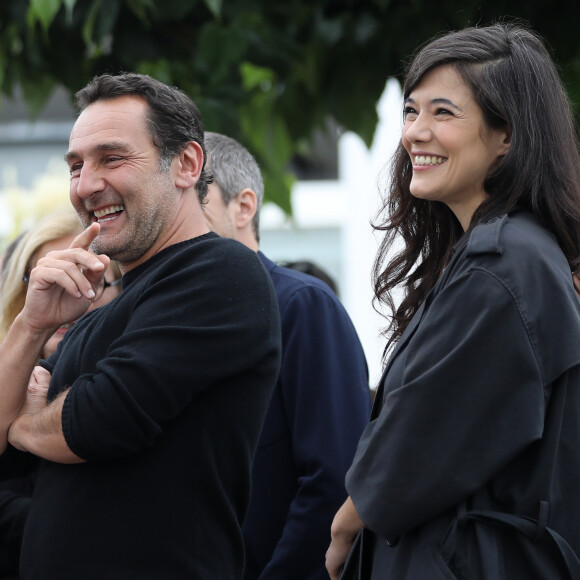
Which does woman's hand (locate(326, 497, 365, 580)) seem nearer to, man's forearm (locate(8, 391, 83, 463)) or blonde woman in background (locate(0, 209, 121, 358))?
man's forearm (locate(8, 391, 83, 463))

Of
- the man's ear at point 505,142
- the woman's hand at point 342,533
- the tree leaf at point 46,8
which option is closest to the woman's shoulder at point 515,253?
the man's ear at point 505,142

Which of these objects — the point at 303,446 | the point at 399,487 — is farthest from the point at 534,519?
the point at 303,446

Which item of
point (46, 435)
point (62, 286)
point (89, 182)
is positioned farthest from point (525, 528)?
point (89, 182)

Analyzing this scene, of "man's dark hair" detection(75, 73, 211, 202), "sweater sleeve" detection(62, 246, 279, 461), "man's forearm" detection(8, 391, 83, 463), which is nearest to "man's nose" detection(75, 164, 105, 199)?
"man's dark hair" detection(75, 73, 211, 202)

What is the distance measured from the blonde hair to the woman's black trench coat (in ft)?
5.76

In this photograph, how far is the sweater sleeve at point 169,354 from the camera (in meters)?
1.97

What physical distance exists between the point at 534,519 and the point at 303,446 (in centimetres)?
103

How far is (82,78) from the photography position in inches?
155

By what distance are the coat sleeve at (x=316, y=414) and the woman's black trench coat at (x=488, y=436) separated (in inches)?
31.9

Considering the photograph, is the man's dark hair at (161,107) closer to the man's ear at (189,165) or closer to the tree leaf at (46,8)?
the man's ear at (189,165)

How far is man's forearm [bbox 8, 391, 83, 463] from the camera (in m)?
2.03

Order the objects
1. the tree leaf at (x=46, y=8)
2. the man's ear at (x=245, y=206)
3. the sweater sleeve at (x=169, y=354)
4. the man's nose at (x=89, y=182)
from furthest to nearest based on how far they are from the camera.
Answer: the man's ear at (x=245, y=206) < the tree leaf at (x=46, y=8) < the man's nose at (x=89, y=182) < the sweater sleeve at (x=169, y=354)

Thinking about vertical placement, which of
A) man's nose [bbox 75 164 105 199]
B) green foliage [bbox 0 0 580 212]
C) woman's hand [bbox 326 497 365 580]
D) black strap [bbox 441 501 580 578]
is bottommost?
woman's hand [bbox 326 497 365 580]

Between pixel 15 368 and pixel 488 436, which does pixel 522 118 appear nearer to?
pixel 488 436
